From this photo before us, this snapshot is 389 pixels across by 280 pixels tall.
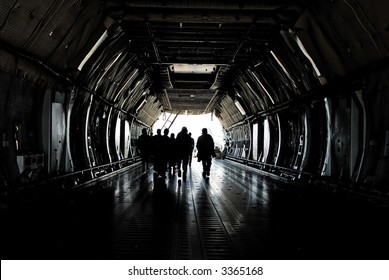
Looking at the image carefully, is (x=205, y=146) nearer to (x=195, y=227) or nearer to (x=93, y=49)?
(x=93, y=49)

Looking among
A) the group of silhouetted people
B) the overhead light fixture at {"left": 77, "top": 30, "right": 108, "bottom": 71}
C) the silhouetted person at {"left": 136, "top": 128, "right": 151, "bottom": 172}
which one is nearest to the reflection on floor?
the overhead light fixture at {"left": 77, "top": 30, "right": 108, "bottom": 71}

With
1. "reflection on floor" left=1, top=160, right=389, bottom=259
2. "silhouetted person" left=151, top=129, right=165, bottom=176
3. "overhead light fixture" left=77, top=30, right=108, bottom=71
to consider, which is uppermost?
"overhead light fixture" left=77, top=30, right=108, bottom=71

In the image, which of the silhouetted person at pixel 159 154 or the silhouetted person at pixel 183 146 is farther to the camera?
the silhouetted person at pixel 183 146

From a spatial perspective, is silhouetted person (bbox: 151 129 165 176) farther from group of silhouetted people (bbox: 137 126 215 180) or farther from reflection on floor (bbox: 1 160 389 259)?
reflection on floor (bbox: 1 160 389 259)

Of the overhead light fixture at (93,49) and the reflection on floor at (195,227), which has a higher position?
the overhead light fixture at (93,49)

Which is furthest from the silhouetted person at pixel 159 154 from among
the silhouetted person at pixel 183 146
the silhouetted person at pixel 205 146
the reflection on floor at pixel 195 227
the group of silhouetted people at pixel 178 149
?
the reflection on floor at pixel 195 227

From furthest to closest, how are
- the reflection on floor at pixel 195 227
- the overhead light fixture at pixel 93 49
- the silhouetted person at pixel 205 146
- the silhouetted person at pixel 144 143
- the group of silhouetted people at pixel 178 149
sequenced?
the silhouetted person at pixel 144 143 < the silhouetted person at pixel 205 146 < the group of silhouetted people at pixel 178 149 < the overhead light fixture at pixel 93 49 < the reflection on floor at pixel 195 227

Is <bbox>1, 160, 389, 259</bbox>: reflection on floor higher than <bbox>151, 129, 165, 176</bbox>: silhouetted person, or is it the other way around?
<bbox>151, 129, 165, 176</bbox>: silhouetted person

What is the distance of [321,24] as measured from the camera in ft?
29.2

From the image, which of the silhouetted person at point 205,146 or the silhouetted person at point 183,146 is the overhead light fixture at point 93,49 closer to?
the silhouetted person at point 183,146

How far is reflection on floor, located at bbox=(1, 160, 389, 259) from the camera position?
4.88m

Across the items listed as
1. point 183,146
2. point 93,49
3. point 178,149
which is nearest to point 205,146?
point 183,146

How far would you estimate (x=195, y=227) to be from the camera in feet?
21.1

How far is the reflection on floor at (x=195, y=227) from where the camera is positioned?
16.0 ft
